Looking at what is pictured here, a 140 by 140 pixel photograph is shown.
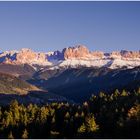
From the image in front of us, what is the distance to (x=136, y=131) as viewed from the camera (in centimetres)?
19188

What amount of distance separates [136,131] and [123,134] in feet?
25.8

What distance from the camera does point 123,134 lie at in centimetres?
19812
